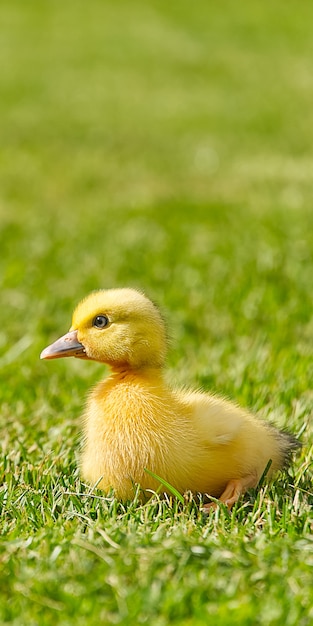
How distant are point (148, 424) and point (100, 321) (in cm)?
44

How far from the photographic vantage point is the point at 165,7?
29031mm

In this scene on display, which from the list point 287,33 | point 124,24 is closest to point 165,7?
point 124,24

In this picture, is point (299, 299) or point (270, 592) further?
point (299, 299)

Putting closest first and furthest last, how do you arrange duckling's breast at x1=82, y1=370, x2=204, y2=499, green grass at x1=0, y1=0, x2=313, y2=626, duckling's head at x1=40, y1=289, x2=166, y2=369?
green grass at x1=0, y1=0, x2=313, y2=626
duckling's breast at x1=82, y1=370, x2=204, y2=499
duckling's head at x1=40, y1=289, x2=166, y2=369

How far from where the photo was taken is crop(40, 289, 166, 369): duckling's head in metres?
3.27

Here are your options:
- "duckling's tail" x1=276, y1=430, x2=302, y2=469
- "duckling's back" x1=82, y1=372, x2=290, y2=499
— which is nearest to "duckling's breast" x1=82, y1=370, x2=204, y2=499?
"duckling's back" x1=82, y1=372, x2=290, y2=499

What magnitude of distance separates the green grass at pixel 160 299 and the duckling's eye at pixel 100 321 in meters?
0.58

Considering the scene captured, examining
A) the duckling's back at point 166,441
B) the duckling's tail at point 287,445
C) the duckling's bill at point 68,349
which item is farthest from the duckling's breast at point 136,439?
the duckling's tail at point 287,445

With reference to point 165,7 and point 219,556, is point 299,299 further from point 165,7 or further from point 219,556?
point 165,7

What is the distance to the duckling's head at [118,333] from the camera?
327 cm

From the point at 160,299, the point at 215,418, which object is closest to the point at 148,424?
the point at 215,418

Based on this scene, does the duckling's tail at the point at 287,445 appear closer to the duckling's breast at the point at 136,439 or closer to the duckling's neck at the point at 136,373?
Answer: the duckling's breast at the point at 136,439

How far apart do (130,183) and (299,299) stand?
5.69m

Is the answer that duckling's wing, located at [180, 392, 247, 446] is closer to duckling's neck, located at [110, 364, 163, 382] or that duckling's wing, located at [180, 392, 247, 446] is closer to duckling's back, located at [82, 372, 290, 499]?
duckling's back, located at [82, 372, 290, 499]
